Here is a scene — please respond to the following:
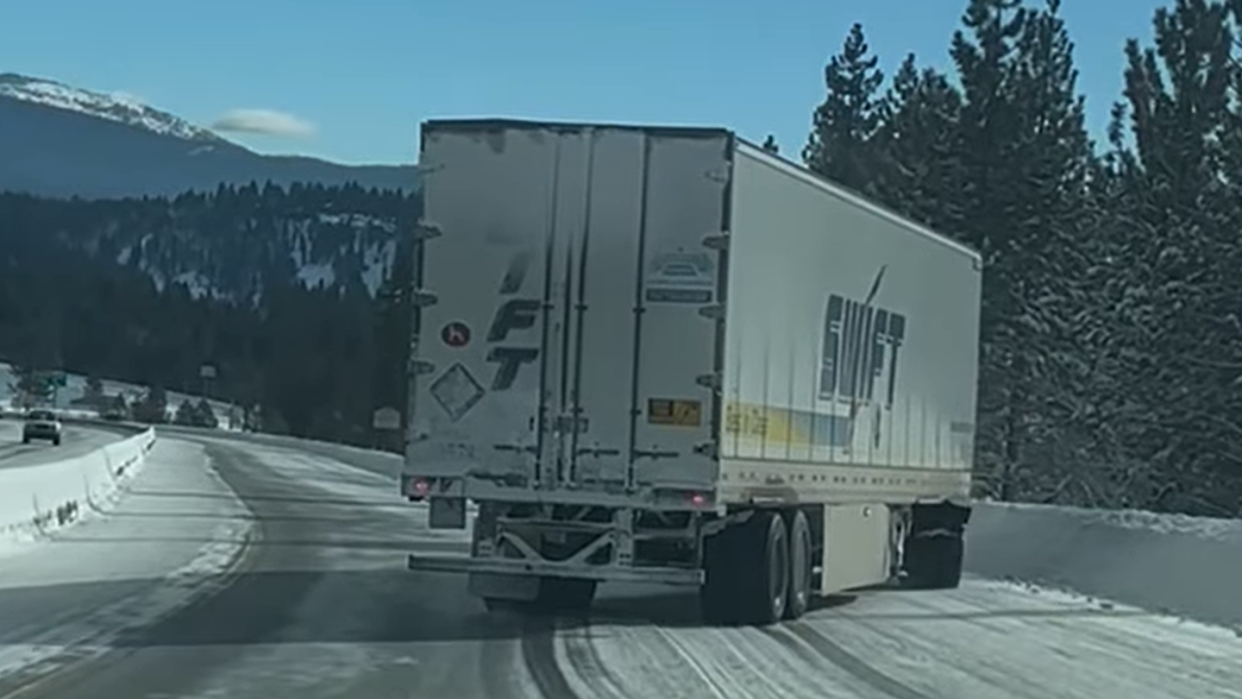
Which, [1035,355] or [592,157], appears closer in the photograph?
[592,157]

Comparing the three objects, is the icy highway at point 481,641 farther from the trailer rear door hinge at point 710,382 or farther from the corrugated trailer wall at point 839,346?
the trailer rear door hinge at point 710,382

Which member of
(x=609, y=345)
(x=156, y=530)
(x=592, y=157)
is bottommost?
(x=156, y=530)

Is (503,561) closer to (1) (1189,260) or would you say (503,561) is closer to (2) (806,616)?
(2) (806,616)

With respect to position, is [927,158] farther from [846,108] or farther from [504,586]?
[504,586]

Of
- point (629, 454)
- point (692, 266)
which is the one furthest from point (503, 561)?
point (692, 266)

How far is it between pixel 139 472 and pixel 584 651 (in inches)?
1821

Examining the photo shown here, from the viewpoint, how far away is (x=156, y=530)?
31.8m

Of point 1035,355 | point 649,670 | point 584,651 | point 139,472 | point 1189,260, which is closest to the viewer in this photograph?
point 649,670

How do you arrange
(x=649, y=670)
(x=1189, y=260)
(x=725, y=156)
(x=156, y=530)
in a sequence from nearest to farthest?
(x=649, y=670)
(x=725, y=156)
(x=156, y=530)
(x=1189, y=260)

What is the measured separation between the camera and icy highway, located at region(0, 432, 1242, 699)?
13.7 meters

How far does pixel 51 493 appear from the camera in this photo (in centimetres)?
3159

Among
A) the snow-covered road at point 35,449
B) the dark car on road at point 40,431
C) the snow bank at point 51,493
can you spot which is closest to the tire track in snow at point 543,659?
the snow bank at point 51,493

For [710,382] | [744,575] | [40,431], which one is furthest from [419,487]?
[40,431]

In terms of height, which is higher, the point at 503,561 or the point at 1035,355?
the point at 1035,355
